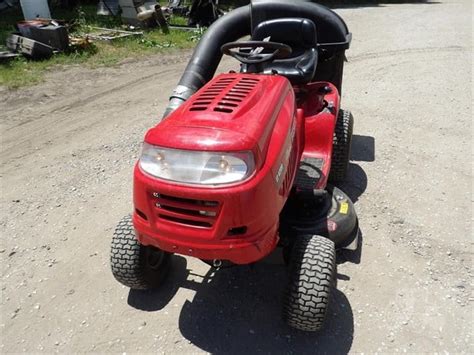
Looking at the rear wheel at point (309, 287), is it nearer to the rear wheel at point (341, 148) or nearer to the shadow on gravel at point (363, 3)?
the rear wheel at point (341, 148)

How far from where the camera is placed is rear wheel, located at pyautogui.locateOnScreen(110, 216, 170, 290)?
2.57 metres

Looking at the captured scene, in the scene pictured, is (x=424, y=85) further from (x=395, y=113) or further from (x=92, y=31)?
(x=92, y=31)

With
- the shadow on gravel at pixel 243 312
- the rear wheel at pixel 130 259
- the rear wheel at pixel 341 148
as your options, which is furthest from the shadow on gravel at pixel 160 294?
the rear wheel at pixel 341 148

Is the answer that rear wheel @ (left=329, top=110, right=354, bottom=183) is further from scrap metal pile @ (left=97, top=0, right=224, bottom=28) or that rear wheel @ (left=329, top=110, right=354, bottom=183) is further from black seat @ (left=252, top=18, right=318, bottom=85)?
scrap metal pile @ (left=97, top=0, right=224, bottom=28)

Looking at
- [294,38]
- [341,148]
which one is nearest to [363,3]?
[294,38]

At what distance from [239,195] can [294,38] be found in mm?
2171

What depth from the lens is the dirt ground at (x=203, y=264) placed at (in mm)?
2600

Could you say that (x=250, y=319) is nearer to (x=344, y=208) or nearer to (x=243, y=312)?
(x=243, y=312)

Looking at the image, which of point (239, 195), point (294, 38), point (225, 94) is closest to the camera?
point (239, 195)

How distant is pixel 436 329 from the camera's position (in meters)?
2.60

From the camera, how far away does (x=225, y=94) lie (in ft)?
8.19

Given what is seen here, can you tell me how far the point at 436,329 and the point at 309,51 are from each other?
7.53 feet

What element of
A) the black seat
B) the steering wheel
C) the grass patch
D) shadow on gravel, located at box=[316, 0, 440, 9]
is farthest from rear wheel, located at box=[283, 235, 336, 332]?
shadow on gravel, located at box=[316, 0, 440, 9]

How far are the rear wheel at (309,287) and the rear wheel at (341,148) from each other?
1.56 metres
